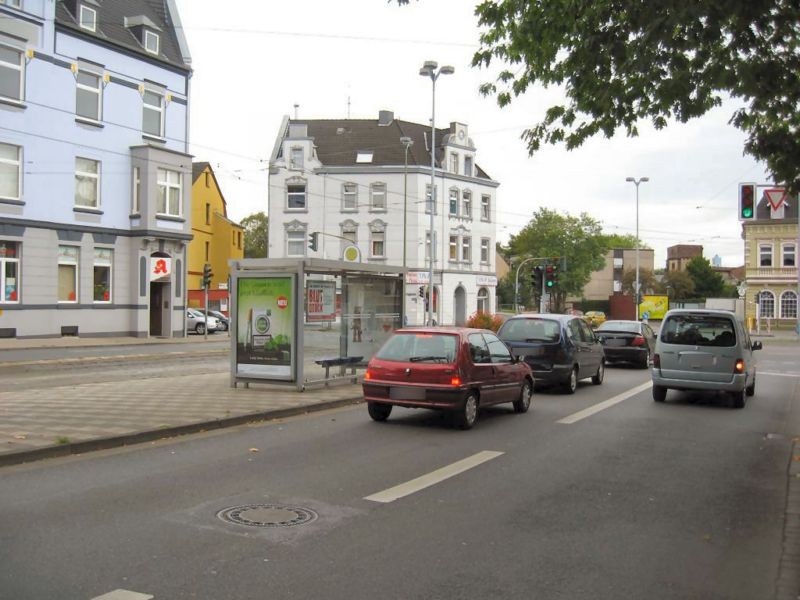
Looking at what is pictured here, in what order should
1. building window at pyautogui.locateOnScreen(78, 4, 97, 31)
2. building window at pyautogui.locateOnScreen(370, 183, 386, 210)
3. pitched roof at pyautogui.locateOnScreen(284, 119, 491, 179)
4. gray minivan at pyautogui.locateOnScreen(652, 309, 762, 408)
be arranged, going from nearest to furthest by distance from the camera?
1. gray minivan at pyautogui.locateOnScreen(652, 309, 762, 408)
2. building window at pyautogui.locateOnScreen(78, 4, 97, 31)
3. building window at pyautogui.locateOnScreen(370, 183, 386, 210)
4. pitched roof at pyautogui.locateOnScreen(284, 119, 491, 179)

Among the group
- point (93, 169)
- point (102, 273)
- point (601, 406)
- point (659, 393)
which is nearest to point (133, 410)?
point (601, 406)

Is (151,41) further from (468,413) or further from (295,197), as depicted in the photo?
(468,413)

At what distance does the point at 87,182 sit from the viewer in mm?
33094

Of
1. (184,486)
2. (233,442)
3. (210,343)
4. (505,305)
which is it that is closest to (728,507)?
(184,486)

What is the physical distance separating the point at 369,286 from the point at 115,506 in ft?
34.1

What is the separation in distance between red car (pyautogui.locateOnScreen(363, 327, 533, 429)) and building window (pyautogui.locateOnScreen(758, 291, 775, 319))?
2570 inches

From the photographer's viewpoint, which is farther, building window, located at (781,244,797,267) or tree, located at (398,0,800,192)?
building window, located at (781,244,797,267)

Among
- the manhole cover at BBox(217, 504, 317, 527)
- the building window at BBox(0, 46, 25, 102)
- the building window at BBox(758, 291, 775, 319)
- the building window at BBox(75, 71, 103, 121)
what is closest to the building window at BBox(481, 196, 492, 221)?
the building window at BBox(758, 291, 775, 319)

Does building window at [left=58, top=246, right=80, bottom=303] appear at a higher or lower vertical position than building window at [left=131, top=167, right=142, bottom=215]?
lower

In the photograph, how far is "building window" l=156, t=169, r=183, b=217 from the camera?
35.9 metres

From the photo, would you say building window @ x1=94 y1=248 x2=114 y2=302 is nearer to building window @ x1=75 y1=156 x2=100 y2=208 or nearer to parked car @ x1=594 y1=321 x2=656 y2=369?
building window @ x1=75 y1=156 x2=100 y2=208

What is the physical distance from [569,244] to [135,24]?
57259 millimetres

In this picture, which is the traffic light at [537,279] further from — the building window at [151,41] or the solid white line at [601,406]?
the building window at [151,41]

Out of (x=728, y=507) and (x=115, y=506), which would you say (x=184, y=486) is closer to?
(x=115, y=506)
